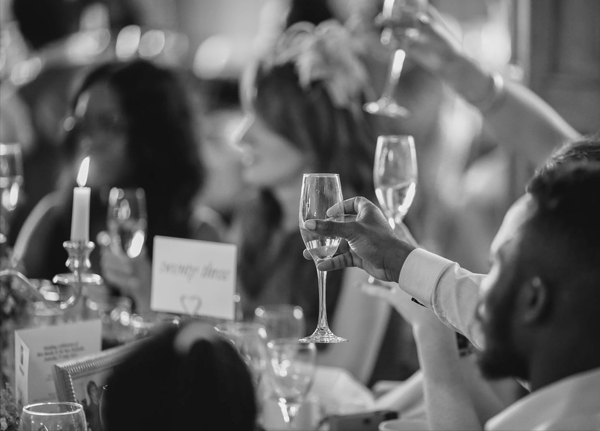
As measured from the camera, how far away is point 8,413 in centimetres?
154

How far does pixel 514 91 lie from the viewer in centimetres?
248

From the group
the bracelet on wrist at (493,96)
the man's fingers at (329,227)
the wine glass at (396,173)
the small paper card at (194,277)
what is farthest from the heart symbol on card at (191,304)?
the bracelet on wrist at (493,96)

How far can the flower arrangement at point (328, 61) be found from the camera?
118 inches

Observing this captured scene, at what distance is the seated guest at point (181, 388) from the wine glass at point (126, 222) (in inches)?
59.8

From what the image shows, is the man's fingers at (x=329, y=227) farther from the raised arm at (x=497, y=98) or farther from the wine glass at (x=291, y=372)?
the raised arm at (x=497, y=98)

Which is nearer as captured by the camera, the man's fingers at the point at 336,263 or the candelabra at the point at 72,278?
the man's fingers at the point at 336,263

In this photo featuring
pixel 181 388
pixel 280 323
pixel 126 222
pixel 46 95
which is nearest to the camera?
pixel 181 388

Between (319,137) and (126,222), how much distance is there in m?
0.80

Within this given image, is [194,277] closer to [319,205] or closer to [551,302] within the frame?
[319,205]

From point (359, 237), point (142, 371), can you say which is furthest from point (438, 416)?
point (142, 371)

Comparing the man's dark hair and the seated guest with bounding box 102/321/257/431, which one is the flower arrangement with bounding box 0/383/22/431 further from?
the man's dark hair

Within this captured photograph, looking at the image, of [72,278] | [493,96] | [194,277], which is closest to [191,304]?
[194,277]

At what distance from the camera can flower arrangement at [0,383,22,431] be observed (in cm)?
151

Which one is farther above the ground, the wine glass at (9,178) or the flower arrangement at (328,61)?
the flower arrangement at (328,61)
